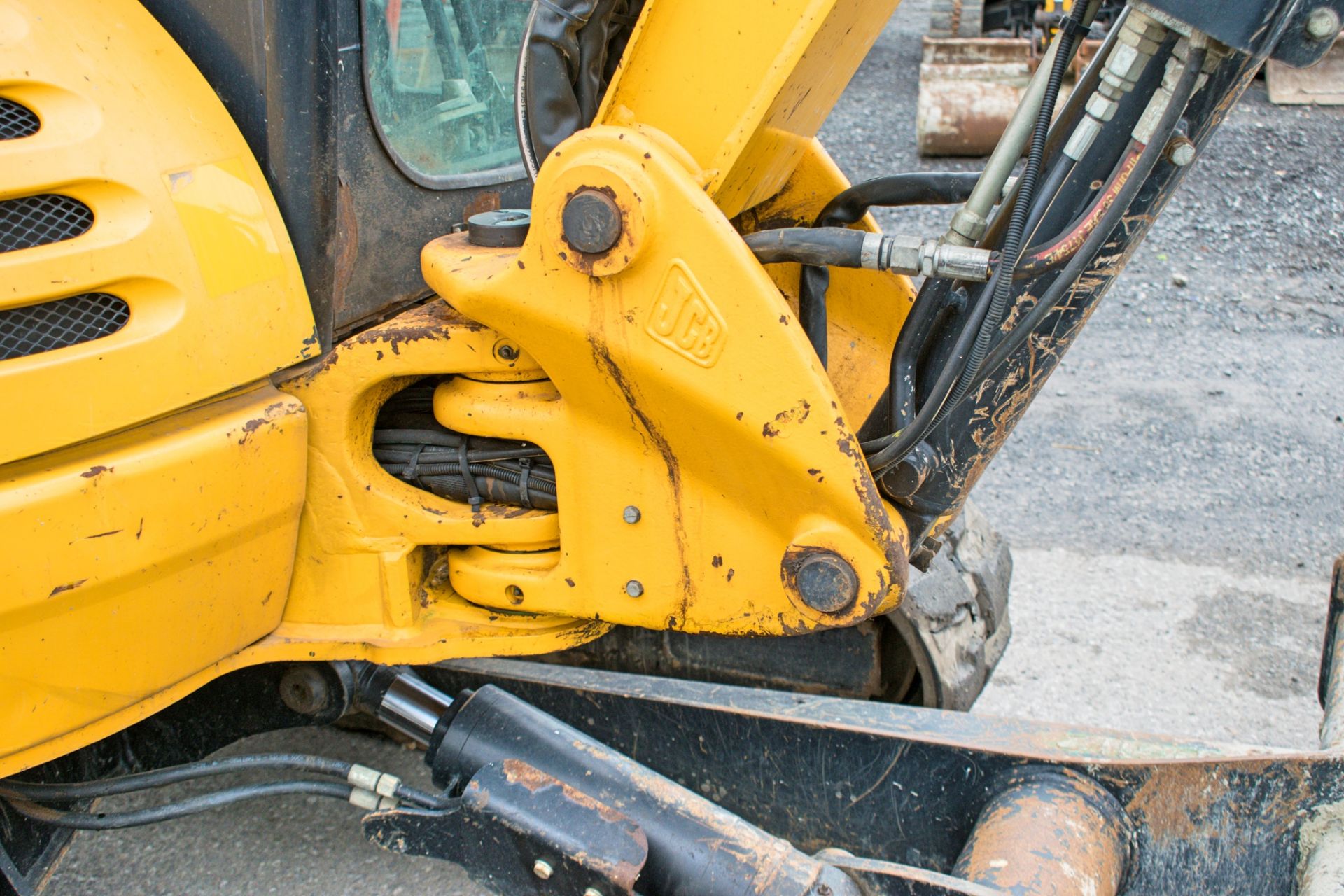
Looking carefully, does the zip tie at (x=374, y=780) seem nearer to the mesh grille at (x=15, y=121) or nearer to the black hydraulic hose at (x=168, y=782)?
the black hydraulic hose at (x=168, y=782)

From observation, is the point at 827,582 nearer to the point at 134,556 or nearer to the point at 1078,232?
the point at 1078,232

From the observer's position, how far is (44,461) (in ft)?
4.69

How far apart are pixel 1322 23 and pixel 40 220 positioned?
1.54 m

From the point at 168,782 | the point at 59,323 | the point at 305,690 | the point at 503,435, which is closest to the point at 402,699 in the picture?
the point at 305,690

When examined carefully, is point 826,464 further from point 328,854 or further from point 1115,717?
point 1115,717

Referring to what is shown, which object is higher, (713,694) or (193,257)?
(193,257)

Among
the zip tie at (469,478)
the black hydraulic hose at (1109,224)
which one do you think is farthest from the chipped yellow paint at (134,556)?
the black hydraulic hose at (1109,224)

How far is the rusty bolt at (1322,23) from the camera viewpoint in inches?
47.6

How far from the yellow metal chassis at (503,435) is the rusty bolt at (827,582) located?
0.06 ft

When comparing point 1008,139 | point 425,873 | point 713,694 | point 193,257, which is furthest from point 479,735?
point 1008,139

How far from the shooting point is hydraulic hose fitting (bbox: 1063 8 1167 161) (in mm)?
1312

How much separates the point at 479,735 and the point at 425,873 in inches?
27.7

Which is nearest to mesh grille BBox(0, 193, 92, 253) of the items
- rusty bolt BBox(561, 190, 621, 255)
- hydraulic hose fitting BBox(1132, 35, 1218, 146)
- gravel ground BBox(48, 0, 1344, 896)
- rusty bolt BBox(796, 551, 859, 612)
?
rusty bolt BBox(561, 190, 621, 255)

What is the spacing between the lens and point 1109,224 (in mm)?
1407
